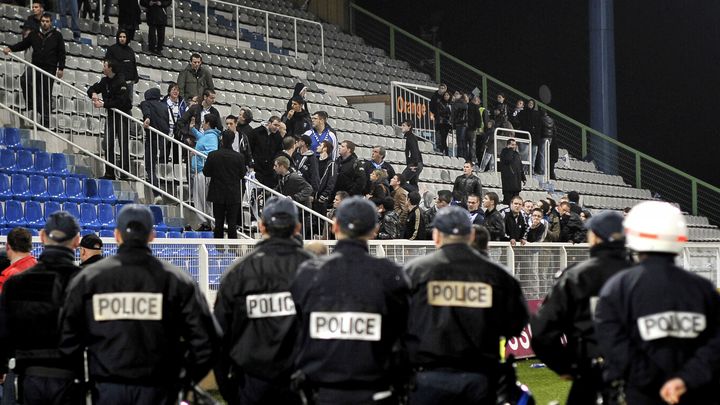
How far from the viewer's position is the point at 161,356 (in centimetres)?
Result: 717

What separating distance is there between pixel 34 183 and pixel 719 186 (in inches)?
768

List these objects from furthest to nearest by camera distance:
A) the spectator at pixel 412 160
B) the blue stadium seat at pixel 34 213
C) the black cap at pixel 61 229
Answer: the spectator at pixel 412 160, the blue stadium seat at pixel 34 213, the black cap at pixel 61 229

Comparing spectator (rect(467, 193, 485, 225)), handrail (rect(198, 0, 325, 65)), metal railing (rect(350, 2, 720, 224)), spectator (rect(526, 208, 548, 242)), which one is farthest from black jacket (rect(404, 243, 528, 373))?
metal railing (rect(350, 2, 720, 224))

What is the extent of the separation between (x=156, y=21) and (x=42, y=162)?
6.08m

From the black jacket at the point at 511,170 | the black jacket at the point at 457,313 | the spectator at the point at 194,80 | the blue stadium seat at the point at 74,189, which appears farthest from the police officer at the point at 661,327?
the black jacket at the point at 511,170

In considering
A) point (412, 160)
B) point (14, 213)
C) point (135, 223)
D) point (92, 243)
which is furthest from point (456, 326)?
point (412, 160)

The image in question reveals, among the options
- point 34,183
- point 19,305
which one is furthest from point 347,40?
point 19,305

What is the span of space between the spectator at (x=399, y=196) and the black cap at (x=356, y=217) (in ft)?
32.8

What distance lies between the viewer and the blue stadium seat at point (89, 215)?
1617cm

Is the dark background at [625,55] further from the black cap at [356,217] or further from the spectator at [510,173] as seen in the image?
the black cap at [356,217]

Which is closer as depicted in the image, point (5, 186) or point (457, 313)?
point (457, 313)

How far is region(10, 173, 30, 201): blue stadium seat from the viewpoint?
52.5 ft

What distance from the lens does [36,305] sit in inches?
313

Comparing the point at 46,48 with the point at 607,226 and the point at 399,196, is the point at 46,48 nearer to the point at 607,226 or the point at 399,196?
the point at 399,196
